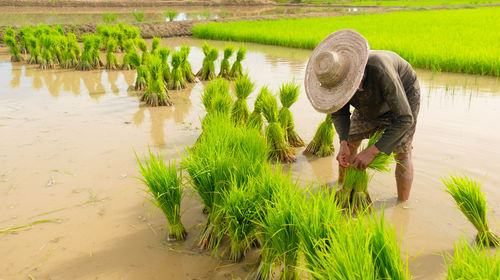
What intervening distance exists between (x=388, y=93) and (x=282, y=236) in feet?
3.40

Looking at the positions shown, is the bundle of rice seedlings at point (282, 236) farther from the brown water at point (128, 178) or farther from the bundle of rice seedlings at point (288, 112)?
the bundle of rice seedlings at point (288, 112)

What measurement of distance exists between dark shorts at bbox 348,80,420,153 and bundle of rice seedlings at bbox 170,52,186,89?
13.2 feet

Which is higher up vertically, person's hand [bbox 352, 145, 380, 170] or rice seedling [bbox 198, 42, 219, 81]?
rice seedling [bbox 198, 42, 219, 81]

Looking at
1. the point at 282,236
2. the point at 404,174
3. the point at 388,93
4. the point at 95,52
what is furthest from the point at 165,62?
the point at 282,236

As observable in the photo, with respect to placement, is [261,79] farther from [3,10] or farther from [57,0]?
[57,0]

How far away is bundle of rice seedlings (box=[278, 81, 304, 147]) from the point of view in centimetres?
382

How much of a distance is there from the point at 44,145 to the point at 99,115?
3.82ft

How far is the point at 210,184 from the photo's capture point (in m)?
2.38

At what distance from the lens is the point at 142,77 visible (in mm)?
6285

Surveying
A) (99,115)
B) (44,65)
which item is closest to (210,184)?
(99,115)

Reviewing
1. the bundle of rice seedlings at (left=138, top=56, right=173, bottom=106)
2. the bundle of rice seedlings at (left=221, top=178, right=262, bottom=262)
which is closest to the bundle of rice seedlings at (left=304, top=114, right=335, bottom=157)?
the bundle of rice seedlings at (left=221, top=178, right=262, bottom=262)

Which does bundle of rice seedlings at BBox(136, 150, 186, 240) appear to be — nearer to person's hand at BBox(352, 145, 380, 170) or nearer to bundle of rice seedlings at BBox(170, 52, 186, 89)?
person's hand at BBox(352, 145, 380, 170)

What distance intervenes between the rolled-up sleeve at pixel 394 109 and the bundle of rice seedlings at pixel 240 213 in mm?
833

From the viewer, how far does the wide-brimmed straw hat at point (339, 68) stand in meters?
2.19
